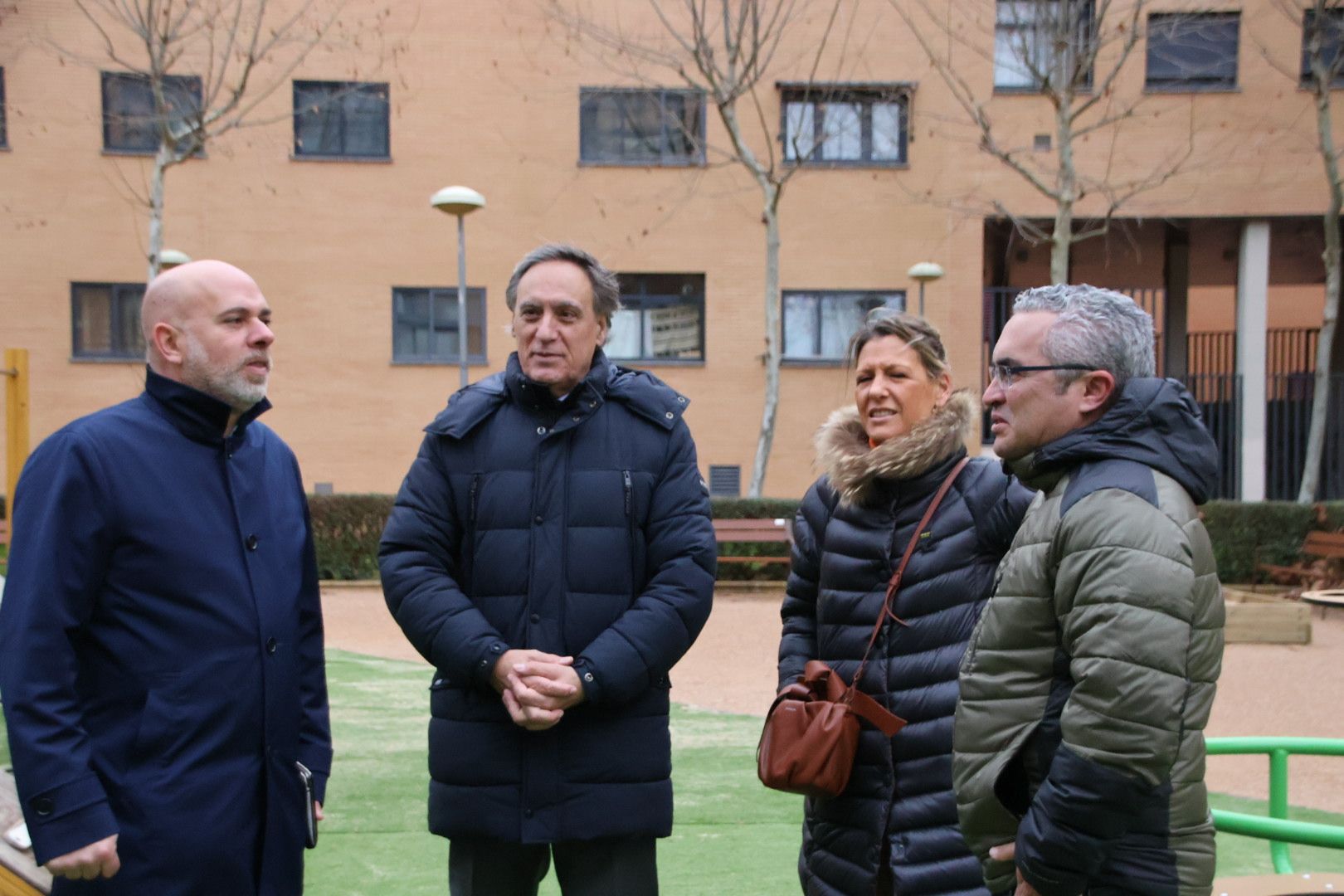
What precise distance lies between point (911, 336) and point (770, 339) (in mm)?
16399

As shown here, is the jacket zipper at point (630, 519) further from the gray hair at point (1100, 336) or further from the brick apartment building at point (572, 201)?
the brick apartment building at point (572, 201)

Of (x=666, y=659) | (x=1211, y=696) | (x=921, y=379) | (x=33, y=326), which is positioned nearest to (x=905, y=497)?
(x=921, y=379)

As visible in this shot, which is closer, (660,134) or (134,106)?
(134,106)

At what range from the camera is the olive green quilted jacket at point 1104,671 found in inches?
80.5

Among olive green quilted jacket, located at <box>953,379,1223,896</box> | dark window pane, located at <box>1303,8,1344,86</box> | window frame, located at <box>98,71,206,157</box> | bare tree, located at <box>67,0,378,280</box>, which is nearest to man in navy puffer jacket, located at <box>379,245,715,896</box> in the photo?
olive green quilted jacket, located at <box>953,379,1223,896</box>

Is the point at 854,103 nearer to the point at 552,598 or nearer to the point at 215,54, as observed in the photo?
the point at 215,54

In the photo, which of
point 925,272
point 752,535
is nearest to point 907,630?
point 752,535

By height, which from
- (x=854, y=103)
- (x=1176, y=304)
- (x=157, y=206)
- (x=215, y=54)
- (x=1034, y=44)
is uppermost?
(x=215, y=54)

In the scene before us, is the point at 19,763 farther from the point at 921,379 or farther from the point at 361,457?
the point at 361,457

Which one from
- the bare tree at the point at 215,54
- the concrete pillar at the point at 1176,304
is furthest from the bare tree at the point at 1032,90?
the bare tree at the point at 215,54

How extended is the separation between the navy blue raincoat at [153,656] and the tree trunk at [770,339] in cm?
1665

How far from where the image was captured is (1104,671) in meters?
2.04

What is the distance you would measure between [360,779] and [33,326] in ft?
55.7

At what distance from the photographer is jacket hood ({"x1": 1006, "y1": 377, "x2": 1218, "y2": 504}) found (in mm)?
2203
